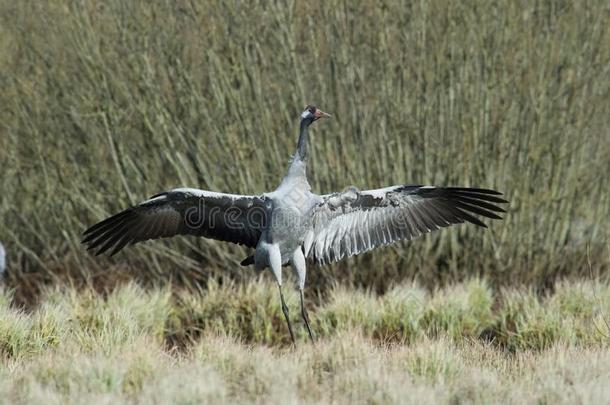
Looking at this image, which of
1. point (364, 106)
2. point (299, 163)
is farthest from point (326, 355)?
point (364, 106)

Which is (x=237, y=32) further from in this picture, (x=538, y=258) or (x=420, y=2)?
(x=538, y=258)

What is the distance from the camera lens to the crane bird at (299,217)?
761 cm

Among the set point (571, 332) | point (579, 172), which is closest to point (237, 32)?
point (579, 172)

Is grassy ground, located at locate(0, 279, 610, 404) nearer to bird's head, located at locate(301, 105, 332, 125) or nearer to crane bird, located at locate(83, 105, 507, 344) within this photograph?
crane bird, located at locate(83, 105, 507, 344)

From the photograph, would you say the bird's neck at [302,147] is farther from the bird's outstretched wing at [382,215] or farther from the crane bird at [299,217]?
the bird's outstretched wing at [382,215]

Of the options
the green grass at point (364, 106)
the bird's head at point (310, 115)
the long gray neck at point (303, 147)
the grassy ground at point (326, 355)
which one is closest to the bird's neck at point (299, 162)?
the long gray neck at point (303, 147)

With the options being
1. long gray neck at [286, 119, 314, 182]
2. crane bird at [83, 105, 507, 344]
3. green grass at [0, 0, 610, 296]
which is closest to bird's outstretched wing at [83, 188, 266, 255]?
crane bird at [83, 105, 507, 344]

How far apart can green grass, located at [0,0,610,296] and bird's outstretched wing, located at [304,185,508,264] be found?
8.17ft

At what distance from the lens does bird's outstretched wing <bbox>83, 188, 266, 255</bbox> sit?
789 centimetres

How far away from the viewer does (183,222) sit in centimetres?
812

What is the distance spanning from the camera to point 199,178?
11.2m

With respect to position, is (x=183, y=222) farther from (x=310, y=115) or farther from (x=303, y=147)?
(x=310, y=115)

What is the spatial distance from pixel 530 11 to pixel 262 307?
3883 millimetres

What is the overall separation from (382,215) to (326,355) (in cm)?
201
